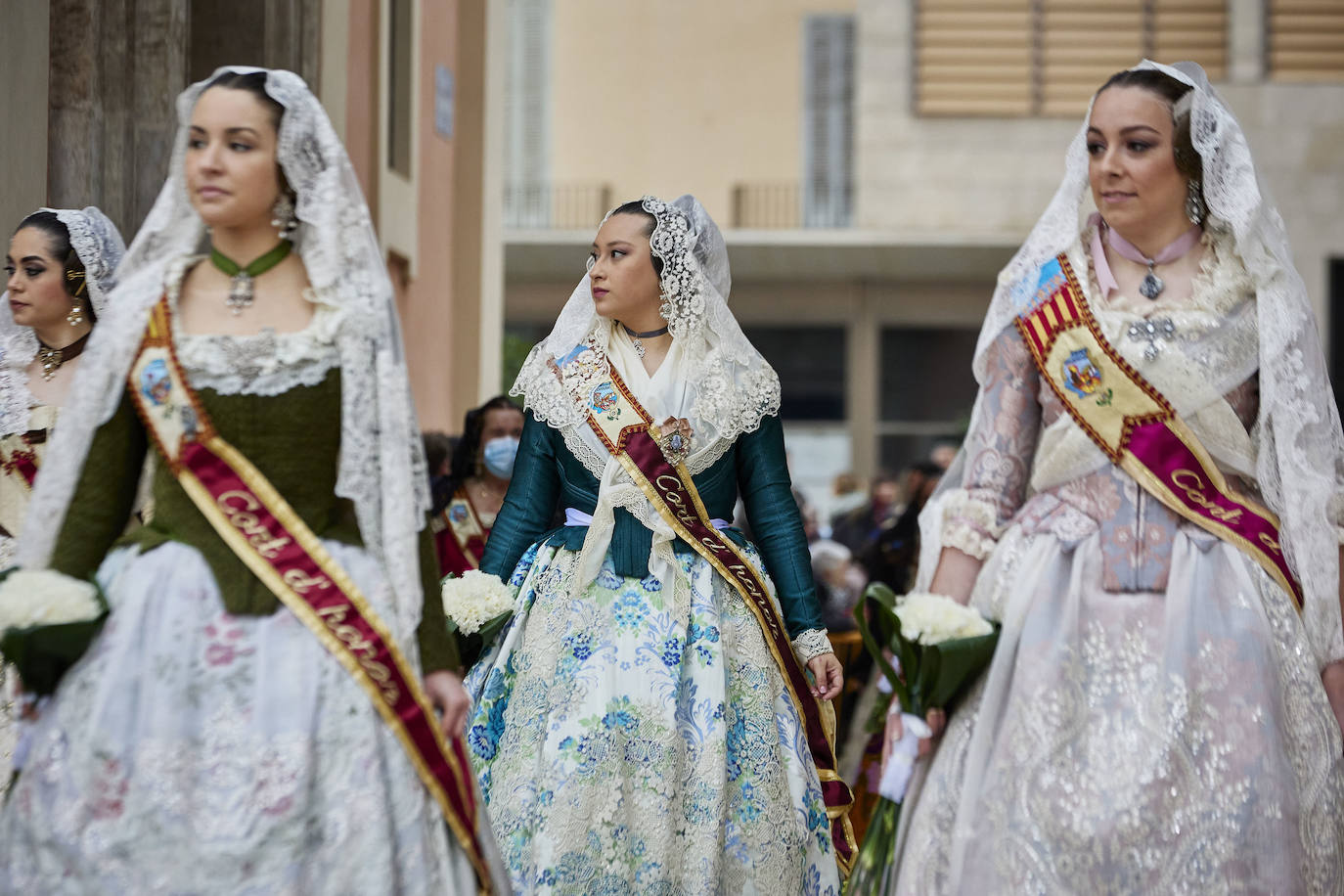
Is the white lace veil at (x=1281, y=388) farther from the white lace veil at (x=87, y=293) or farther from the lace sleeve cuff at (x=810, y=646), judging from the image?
the white lace veil at (x=87, y=293)

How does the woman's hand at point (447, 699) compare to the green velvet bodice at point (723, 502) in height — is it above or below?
below

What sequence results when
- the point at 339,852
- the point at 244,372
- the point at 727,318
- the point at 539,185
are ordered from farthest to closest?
the point at 539,185 < the point at 727,318 < the point at 244,372 < the point at 339,852

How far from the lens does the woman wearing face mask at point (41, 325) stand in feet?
15.8

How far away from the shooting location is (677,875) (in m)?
4.48

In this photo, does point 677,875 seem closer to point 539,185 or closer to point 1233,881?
point 1233,881

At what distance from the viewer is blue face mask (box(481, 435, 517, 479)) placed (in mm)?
6906

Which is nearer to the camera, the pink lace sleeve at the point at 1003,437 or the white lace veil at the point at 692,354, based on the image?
the pink lace sleeve at the point at 1003,437

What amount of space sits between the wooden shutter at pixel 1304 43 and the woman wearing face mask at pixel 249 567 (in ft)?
63.4

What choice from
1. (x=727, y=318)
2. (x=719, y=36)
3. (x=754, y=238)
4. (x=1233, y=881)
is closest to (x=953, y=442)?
(x=754, y=238)

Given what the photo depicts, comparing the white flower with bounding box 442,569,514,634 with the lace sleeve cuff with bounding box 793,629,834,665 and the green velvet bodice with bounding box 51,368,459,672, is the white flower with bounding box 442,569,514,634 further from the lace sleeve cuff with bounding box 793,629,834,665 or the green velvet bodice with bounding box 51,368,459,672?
the green velvet bodice with bounding box 51,368,459,672

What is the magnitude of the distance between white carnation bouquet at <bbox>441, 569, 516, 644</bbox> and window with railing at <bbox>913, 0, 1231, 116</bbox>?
17.7 meters

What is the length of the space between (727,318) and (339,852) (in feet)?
7.87

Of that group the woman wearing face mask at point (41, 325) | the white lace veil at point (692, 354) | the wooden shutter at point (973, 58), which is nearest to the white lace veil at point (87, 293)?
the woman wearing face mask at point (41, 325)

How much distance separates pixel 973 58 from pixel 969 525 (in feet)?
62.0
